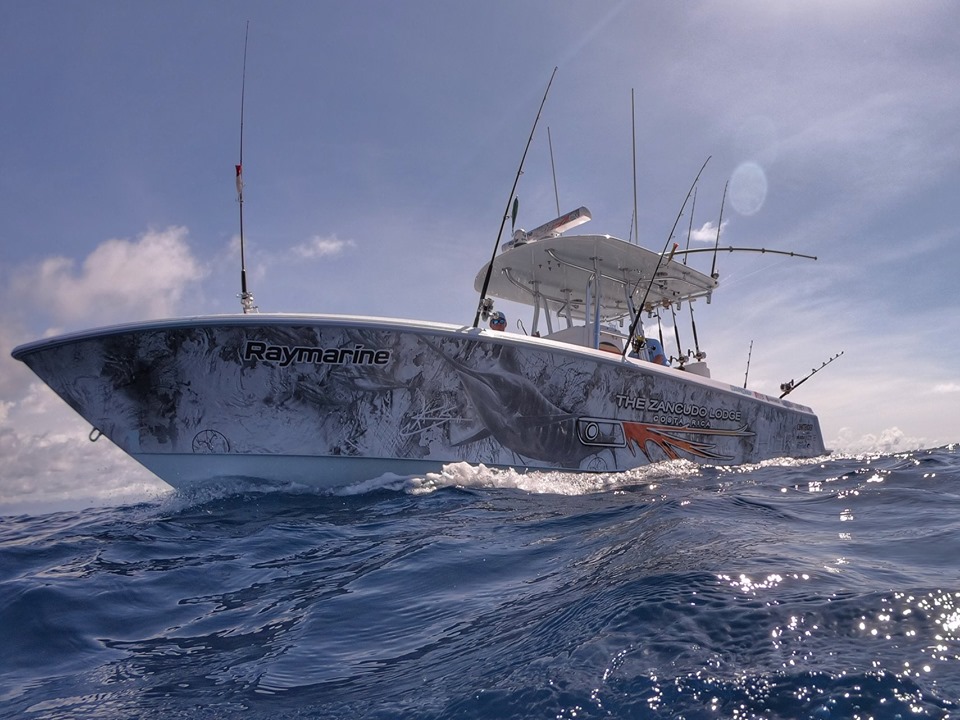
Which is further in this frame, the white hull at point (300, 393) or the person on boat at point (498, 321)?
the person on boat at point (498, 321)

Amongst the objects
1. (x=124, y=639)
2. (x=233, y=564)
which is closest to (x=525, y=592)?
(x=124, y=639)

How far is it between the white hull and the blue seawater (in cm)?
158

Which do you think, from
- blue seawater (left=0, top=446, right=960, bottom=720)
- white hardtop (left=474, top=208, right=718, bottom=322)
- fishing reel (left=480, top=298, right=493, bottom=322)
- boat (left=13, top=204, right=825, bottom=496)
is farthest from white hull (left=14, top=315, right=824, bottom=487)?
white hardtop (left=474, top=208, right=718, bottom=322)

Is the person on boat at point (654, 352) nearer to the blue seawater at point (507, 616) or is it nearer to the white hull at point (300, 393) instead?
the white hull at point (300, 393)

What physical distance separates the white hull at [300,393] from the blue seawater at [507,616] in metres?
1.58

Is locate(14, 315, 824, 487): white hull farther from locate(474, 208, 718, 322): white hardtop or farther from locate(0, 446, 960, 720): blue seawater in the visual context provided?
locate(474, 208, 718, 322): white hardtop

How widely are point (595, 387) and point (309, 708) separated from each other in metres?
6.11

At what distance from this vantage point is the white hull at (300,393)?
5.78 metres

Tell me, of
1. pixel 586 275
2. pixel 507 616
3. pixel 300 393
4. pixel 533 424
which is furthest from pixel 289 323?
pixel 586 275

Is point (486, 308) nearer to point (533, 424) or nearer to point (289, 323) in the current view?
point (533, 424)

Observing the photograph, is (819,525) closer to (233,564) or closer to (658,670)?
(658,670)

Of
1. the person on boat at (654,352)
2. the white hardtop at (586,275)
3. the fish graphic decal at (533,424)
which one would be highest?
the white hardtop at (586,275)

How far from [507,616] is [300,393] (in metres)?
4.20

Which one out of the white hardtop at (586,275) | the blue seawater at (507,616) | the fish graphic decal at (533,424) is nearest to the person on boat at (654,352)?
the white hardtop at (586,275)
